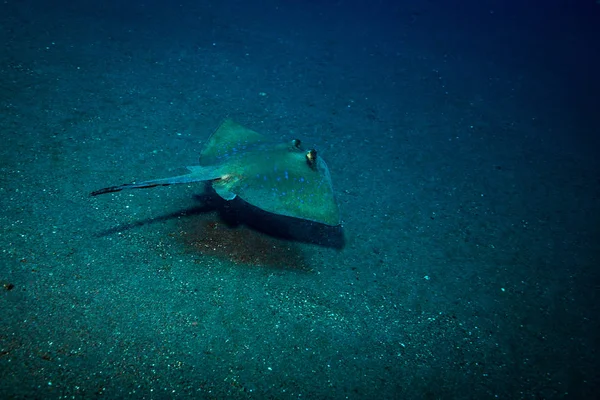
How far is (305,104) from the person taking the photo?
7098mm

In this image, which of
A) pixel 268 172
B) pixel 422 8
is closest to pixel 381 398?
pixel 268 172

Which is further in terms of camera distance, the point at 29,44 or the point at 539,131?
the point at 539,131

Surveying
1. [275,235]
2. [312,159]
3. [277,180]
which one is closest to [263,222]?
[275,235]

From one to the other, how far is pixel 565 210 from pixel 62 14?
12.1m

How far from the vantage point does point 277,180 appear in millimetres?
3516

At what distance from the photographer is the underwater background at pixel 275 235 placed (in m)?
2.95

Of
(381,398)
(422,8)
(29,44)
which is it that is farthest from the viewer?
(422,8)

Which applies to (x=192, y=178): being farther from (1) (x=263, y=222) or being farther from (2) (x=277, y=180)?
(1) (x=263, y=222)

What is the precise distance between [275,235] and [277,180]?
0.99 m

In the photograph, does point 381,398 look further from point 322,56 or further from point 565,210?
point 322,56

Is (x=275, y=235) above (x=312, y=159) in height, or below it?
below

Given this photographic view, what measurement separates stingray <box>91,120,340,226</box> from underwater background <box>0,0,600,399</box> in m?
0.84

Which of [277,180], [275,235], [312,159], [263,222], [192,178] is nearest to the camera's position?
[192,178]

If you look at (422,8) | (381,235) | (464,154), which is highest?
(422,8)
